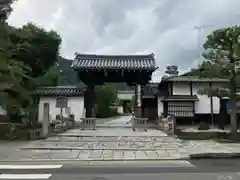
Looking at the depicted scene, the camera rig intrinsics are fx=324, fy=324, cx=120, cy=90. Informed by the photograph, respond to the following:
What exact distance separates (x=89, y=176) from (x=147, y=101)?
83.0 ft

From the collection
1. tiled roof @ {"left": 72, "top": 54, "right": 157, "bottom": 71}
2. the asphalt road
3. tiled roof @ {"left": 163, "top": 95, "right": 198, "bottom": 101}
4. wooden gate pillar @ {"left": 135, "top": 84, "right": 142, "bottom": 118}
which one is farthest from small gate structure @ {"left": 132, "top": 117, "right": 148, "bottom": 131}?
the asphalt road

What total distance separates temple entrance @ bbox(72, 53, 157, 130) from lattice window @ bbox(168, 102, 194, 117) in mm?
5282

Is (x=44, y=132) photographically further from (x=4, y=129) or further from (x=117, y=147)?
(x=117, y=147)

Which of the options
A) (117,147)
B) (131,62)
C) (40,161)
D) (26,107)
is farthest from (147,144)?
(131,62)

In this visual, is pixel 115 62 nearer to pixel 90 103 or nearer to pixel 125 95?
pixel 90 103

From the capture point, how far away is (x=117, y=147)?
13.8 metres

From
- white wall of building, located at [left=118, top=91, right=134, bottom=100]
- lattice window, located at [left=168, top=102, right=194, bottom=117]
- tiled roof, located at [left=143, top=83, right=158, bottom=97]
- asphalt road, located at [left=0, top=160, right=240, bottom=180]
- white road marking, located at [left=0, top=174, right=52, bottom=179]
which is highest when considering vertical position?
white wall of building, located at [left=118, top=91, right=134, bottom=100]

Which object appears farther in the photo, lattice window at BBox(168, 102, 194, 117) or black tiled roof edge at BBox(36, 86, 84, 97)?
lattice window at BBox(168, 102, 194, 117)

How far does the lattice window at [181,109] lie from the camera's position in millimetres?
29391

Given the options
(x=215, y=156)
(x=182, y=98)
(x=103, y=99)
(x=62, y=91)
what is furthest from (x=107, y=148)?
(x=103, y=99)

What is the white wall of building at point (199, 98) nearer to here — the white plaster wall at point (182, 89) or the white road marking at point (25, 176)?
the white plaster wall at point (182, 89)

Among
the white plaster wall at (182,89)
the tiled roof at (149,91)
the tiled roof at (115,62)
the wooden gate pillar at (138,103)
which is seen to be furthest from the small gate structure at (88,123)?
the tiled roof at (149,91)

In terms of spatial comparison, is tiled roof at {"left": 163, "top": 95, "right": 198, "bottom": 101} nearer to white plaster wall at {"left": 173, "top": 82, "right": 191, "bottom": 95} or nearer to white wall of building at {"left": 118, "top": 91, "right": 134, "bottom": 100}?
white plaster wall at {"left": 173, "top": 82, "right": 191, "bottom": 95}

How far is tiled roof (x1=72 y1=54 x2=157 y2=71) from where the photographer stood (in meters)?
24.1
